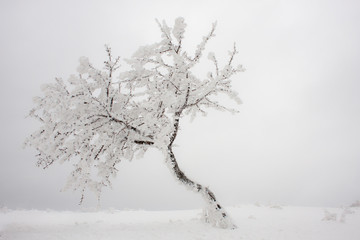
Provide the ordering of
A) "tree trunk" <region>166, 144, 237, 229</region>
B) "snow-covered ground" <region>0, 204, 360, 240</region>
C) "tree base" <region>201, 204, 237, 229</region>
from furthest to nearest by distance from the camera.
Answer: "tree trunk" <region>166, 144, 237, 229</region>
"tree base" <region>201, 204, 237, 229</region>
"snow-covered ground" <region>0, 204, 360, 240</region>

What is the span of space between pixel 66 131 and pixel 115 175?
8.47 ft

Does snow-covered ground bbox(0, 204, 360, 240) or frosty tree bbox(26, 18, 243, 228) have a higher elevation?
frosty tree bbox(26, 18, 243, 228)

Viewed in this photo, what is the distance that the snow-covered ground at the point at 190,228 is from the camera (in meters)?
9.24

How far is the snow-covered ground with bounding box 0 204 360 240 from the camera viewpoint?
9242 millimetres

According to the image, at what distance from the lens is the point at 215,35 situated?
10594 mm

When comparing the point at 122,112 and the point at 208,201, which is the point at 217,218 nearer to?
the point at 208,201

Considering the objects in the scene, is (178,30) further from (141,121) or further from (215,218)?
(215,218)

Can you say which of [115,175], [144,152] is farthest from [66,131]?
[144,152]

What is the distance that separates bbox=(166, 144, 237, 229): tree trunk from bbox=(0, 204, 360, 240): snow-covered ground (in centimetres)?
41

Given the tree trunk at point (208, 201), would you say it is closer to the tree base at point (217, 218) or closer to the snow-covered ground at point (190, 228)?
the tree base at point (217, 218)

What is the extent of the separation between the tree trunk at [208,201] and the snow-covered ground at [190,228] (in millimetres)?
408

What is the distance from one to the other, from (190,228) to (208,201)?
1.39 meters

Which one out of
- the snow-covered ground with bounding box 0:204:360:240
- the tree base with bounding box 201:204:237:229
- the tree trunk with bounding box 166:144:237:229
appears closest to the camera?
the snow-covered ground with bounding box 0:204:360:240

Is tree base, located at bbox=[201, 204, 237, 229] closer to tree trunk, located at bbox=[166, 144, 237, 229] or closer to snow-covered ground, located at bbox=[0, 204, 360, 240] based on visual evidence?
tree trunk, located at bbox=[166, 144, 237, 229]
